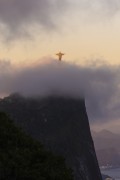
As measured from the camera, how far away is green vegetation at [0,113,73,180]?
3666 centimetres

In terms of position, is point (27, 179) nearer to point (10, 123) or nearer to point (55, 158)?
point (55, 158)

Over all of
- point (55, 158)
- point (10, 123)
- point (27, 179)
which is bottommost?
point (27, 179)

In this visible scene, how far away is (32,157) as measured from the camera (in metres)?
38.9

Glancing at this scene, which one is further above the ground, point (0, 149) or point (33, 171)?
point (0, 149)

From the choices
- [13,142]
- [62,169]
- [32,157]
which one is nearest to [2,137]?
[13,142]

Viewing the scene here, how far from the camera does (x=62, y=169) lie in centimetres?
3972

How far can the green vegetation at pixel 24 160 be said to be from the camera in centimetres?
3666

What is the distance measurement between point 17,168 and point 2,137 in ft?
15.1

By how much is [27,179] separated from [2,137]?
5.42 m

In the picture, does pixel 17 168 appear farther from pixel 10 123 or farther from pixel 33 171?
pixel 10 123

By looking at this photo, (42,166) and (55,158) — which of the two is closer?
(42,166)

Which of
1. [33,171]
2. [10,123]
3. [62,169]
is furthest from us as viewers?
[10,123]

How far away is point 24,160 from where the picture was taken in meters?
37.8

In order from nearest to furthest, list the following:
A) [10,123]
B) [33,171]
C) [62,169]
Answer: [33,171], [62,169], [10,123]
